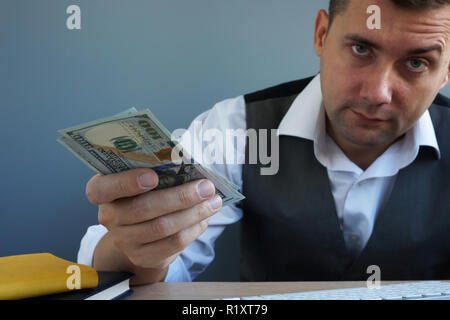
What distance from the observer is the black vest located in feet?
3.44

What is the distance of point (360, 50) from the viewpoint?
971mm

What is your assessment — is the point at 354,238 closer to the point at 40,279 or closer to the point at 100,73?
the point at 40,279

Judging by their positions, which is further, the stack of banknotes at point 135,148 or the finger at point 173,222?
the finger at point 173,222

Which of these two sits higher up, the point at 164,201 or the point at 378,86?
the point at 378,86

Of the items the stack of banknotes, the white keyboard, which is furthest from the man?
the white keyboard

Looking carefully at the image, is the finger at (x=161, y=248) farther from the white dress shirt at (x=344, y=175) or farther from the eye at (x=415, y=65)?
the eye at (x=415, y=65)

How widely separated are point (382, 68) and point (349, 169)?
31 centimetres

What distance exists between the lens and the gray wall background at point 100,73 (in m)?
1.37

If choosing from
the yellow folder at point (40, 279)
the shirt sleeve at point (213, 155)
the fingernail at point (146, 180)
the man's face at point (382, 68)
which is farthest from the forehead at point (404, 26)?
the yellow folder at point (40, 279)

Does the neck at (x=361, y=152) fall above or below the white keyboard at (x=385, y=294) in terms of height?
above

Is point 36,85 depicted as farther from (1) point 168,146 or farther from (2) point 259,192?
(1) point 168,146

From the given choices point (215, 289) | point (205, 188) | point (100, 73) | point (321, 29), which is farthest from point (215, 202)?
point (100, 73)

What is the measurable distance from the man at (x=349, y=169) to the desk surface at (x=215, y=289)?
0.05m
